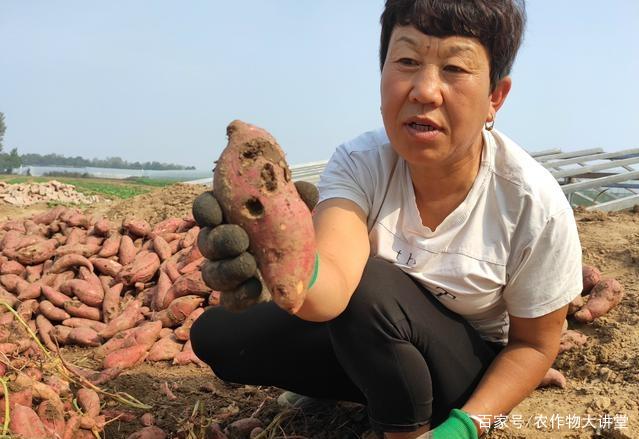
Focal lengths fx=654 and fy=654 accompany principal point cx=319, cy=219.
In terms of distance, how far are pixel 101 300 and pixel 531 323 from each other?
254 cm

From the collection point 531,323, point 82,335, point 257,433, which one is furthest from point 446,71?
point 82,335

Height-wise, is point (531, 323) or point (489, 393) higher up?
point (531, 323)

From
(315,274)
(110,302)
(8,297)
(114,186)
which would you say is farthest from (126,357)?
(114,186)

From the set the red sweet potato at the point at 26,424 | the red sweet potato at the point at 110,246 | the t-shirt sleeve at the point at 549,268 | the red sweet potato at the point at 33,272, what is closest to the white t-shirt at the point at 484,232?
the t-shirt sleeve at the point at 549,268

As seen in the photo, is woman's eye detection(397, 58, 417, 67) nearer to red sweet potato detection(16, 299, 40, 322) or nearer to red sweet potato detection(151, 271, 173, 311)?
red sweet potato detection(151, 271, 173, 311)

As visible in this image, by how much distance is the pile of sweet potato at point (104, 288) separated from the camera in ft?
9.94

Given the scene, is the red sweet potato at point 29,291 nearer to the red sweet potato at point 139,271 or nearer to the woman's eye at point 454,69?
the red sweet potato at point 139,271

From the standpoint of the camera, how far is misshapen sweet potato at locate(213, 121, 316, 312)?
1260mm

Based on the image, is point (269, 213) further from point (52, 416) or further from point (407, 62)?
point (52, 416)

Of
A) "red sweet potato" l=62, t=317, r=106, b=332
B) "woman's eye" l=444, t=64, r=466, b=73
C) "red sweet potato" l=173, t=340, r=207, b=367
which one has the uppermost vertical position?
"woman's eye" l=444, t=64, r=466, b=73

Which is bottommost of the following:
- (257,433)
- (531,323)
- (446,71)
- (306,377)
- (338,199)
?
(257,433)

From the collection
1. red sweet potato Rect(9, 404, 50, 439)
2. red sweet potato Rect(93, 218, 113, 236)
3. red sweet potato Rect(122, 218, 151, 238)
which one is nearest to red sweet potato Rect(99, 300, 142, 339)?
red sweet potato Rect(122, 218, 151, 238)

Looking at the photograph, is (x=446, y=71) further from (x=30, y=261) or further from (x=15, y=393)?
(x=30, y=261)

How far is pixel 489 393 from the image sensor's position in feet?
5.67
